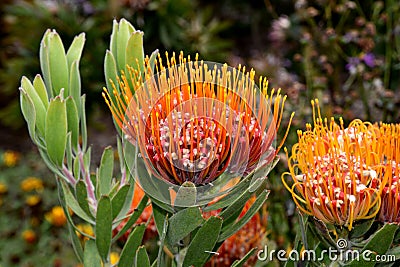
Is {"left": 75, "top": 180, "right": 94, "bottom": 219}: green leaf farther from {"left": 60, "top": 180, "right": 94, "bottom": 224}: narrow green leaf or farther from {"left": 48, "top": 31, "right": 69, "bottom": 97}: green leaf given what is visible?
{"left": 48, "top": 31, "right": 69, "bottom": 97}: green leaf

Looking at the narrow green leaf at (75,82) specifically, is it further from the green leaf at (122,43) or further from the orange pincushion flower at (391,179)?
the orange pincushion flower at (391,179)

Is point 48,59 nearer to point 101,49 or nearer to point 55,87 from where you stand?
point 55,87

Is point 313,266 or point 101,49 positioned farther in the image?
point 101,49

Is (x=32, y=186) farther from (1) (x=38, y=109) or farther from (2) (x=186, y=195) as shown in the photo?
(2) (x=186, y=195)

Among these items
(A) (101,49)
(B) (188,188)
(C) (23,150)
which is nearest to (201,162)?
(B) (188,188)

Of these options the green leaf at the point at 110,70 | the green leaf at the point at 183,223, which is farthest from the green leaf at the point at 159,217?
the green leaf at the point at 110,70
